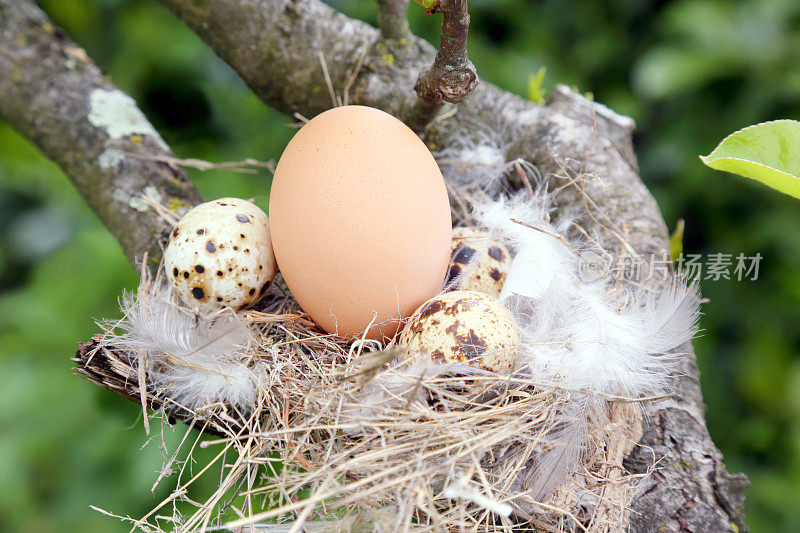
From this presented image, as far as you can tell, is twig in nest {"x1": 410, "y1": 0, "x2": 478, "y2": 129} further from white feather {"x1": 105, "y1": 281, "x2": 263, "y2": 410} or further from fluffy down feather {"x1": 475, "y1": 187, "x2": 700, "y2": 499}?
white feather {"x1": 105, "y1": 281, "x2": 263, "y2": 410}

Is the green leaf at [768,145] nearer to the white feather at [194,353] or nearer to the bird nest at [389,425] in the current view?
the bird nest at [389,425]

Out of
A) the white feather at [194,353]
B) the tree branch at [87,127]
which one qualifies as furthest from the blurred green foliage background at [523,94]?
the white feather at [194,353]

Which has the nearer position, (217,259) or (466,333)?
(466,333)

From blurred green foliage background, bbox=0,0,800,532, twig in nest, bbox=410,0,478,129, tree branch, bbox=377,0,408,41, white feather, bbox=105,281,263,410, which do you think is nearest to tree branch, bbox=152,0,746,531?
tree branch, bbox=377,0,408,41

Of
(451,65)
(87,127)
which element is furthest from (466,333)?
(87,127)

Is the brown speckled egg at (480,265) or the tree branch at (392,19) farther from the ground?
the tree branch at (392,19)

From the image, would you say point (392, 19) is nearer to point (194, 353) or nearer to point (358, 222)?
point (358, 222)

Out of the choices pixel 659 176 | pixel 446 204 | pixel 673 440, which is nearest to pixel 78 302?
pixel 446 204
